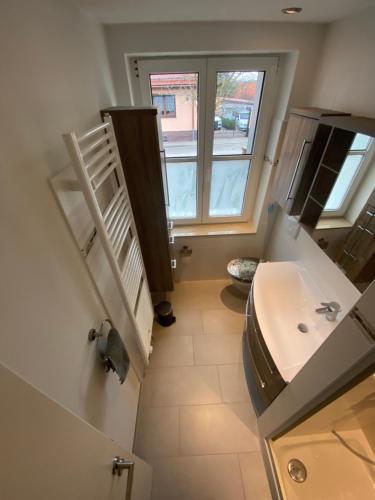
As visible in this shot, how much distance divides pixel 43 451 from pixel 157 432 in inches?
58.8

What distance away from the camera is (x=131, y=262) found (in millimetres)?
1556

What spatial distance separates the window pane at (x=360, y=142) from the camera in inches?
46.3

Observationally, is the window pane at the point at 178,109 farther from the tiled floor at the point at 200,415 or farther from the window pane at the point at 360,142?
the tiled floor at the point at 200,415

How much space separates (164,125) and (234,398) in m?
2.46

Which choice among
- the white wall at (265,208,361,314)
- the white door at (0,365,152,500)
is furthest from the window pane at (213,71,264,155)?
the white door at (0,365,152,500)

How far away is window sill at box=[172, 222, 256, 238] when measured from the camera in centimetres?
246

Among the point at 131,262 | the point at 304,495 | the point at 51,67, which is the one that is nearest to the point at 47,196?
the point at 51,67

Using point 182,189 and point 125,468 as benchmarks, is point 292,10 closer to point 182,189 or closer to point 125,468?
point 182,189

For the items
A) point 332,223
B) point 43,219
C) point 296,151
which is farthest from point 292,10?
point 43,219

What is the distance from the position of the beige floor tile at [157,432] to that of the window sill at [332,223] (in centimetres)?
176

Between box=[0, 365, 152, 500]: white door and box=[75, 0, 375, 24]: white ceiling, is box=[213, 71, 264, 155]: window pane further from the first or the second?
box=[0, 365, 152, 500]: white door

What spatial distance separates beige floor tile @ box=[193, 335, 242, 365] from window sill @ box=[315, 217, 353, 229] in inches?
52.1

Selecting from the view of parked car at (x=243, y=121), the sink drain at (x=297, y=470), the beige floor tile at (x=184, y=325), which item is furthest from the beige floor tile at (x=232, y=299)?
the view of parked car at (x=243, y=121)

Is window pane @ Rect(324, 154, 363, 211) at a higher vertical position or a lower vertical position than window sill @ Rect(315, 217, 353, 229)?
higher
